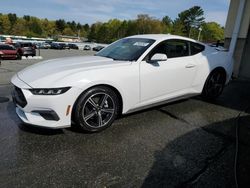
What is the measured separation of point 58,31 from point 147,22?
56.4 meters

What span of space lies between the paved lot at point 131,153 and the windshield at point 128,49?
3.50 ft

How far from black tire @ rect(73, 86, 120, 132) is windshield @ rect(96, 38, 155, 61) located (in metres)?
0.80

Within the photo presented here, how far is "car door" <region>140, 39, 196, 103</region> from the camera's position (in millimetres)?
3814

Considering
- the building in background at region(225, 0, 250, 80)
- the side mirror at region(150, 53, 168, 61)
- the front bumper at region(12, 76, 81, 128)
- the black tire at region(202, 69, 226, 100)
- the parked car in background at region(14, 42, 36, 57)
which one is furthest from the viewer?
the parked car in background at region(14, 42, 36, 57)

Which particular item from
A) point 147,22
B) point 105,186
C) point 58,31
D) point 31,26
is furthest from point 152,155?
point 58,31

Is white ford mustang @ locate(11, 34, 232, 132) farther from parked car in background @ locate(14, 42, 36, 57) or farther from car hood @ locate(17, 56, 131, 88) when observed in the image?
parked car in background @ locate(14, 42, 36, 57)

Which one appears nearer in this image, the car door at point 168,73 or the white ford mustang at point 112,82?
the white ford mustang at point 112,82

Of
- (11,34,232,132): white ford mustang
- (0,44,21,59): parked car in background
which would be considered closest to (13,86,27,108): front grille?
(11,34,232,132): white ford mustang

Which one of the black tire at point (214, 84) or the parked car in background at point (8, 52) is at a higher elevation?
the black tire at point (214, 84)

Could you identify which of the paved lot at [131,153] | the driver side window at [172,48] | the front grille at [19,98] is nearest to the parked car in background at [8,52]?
the paved lot at [131,153]

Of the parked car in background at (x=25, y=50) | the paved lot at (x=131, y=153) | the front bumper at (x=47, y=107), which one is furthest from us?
the parked car in background at (x=25, y=50)

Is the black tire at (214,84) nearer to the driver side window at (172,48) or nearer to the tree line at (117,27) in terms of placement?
the driver side window at (172,48)

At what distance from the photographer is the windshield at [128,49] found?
3.93 metres

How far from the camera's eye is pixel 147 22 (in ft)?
280
